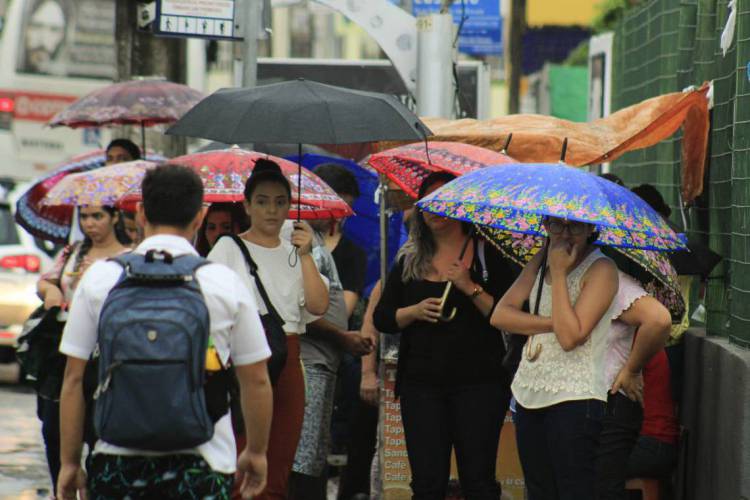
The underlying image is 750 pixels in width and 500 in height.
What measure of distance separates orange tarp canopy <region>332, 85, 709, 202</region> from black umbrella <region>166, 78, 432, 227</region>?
4.25ft

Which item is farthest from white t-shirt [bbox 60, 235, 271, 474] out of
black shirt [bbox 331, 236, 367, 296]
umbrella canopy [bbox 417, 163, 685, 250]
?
black shirt [bbox 331, 236, 367, 296]

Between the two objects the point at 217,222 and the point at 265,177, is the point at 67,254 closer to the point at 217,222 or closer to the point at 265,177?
the point at 217,222

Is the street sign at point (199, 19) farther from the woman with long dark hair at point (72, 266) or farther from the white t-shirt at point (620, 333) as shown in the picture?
the white t-shirt at point (620, 333)

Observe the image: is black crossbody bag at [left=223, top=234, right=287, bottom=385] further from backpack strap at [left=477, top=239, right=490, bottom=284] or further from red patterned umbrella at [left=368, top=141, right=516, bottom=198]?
red patterned umbrella at [left=368, top=141, right=516, bottom=198]

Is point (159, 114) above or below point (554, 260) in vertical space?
above

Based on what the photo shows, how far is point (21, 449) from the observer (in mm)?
11844

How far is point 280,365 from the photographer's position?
715 centimetres

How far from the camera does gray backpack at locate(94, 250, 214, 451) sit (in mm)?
4855

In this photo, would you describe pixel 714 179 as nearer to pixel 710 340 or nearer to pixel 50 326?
pixel 710 340

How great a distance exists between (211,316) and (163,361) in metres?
0.29

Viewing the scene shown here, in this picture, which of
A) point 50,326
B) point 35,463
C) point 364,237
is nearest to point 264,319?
point 50,326

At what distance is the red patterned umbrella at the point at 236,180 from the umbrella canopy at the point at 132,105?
2765 mm

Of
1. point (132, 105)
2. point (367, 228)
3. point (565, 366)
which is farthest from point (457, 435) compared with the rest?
point (132, 105)

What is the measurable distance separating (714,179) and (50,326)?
3.63 metres
